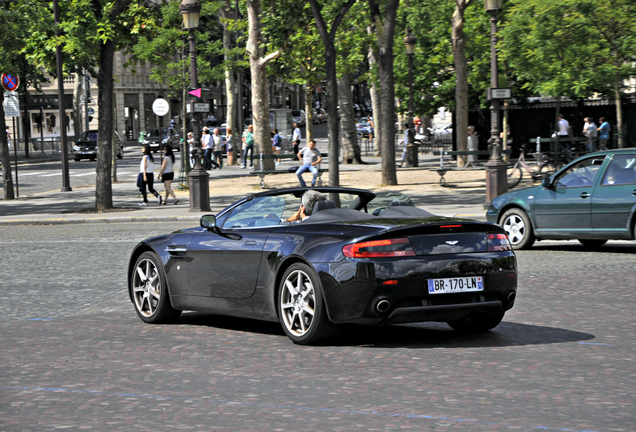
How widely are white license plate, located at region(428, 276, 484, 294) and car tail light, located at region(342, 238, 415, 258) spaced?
285 millimetres

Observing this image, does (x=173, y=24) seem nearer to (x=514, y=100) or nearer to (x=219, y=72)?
(x=219, y=72)

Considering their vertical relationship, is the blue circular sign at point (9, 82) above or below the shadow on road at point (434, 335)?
above

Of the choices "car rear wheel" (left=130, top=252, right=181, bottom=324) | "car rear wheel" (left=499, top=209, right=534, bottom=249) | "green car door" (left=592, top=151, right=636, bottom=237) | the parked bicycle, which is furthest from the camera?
the parked bicycle

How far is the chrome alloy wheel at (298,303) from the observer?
749cm

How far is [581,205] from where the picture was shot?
1405cm

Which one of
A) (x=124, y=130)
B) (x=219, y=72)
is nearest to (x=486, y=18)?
(x=219, y=72)

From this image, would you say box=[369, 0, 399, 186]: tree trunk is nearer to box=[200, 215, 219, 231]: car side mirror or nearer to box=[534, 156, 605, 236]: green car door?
box=[534, 156, 605, 236]: green car door

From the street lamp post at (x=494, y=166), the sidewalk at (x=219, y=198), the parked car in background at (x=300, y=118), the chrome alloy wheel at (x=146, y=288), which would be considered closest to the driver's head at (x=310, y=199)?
the chrome alloy wheel at (x=146, y=288)

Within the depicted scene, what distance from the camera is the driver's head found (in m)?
8.38

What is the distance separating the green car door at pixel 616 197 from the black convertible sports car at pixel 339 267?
599 cm

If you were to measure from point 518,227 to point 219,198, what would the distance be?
1505 centimetres

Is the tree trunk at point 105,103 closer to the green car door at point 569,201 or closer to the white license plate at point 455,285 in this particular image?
the green car door at point 569,201

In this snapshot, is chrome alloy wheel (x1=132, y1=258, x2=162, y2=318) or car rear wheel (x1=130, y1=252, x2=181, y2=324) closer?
car rear wheel (x1=130, y1=252, x2=181, y2=324)

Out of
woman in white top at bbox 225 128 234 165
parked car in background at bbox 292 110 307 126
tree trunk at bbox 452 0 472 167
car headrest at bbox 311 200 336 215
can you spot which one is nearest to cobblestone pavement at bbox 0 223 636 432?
car headrest at bbox 311 200 336 215
